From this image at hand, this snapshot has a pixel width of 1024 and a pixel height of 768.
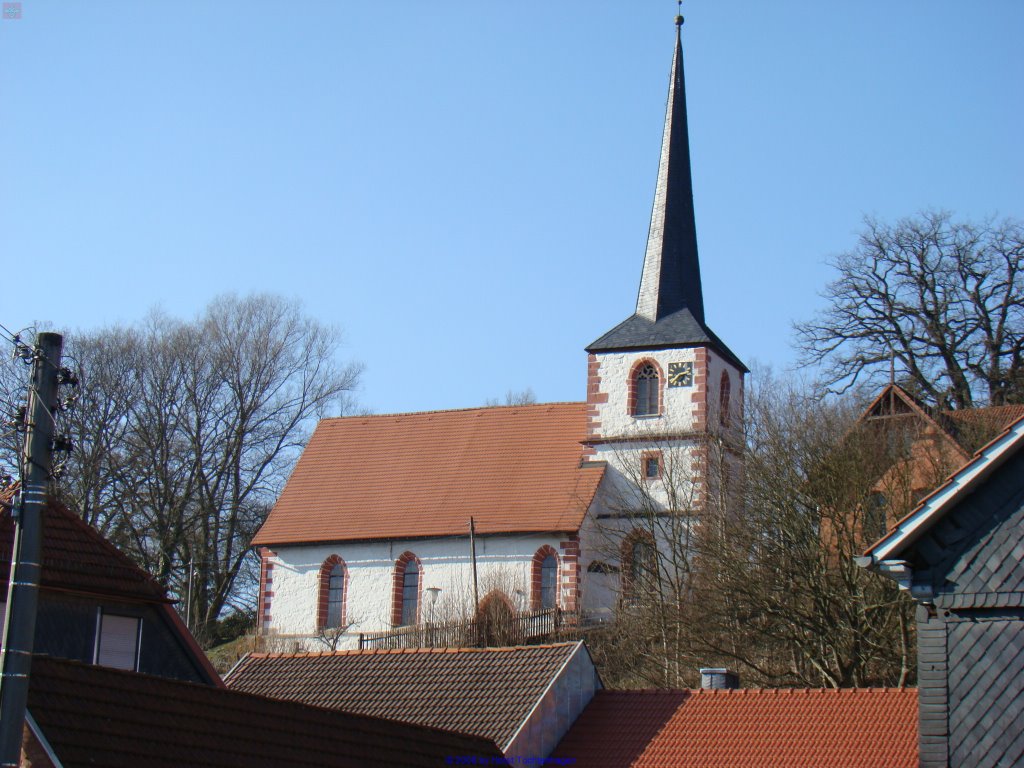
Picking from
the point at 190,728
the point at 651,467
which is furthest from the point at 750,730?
the point at 651,467

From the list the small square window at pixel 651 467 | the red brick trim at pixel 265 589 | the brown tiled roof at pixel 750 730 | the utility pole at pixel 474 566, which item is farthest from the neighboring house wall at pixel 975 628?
the red brick trim at pixel 265 589

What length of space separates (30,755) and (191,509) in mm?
39284

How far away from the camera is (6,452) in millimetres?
43969

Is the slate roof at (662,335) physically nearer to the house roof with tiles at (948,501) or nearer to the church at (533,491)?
the church at (533,491)

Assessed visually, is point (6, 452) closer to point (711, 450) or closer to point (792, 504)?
point (711, 450)

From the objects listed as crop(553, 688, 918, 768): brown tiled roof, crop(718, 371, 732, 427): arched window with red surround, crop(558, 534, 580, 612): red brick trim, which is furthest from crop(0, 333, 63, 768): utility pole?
crop(718, 371, 732, 427): arched window with red surround

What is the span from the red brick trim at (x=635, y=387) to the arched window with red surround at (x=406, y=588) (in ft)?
Result: 23.5

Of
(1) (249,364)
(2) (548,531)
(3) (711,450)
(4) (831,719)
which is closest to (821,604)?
(4) (831,719)

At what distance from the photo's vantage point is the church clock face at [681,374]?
43250 mm

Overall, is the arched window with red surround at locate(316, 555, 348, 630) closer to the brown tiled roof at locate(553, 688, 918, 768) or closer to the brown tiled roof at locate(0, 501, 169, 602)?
the brown tiled roof at locate(0, 501, 169, 602)

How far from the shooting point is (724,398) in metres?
44.6

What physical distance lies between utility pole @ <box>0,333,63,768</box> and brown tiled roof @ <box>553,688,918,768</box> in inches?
493

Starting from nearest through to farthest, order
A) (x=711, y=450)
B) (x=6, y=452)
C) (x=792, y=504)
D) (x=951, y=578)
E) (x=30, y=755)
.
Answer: (x=30, y=755) < (x=951, y=578) < (x=792, y=504) < (x=711, y=450) < (x=6, y=452)

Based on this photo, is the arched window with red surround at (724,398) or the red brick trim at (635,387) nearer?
the arched window with red surround at (724,398)
